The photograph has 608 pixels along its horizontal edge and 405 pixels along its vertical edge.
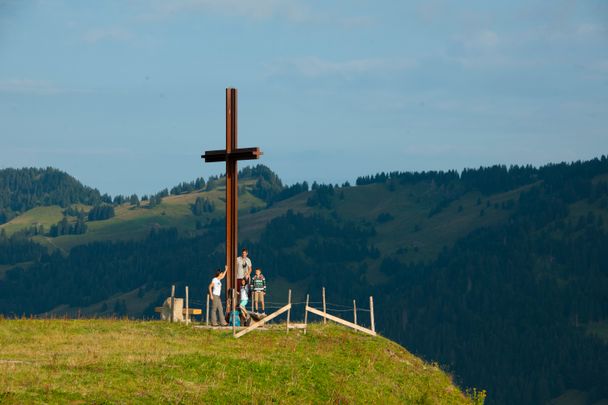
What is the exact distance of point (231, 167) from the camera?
152 ft

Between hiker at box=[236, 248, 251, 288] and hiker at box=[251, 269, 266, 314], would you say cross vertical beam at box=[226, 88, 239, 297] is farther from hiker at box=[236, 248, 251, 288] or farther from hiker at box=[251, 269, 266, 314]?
hiker at box=[251, 269, 266, 314]

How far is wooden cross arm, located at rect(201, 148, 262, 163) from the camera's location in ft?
146

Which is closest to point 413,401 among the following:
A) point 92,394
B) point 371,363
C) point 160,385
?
point 371,363

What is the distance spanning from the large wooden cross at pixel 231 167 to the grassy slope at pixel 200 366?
3790 mm

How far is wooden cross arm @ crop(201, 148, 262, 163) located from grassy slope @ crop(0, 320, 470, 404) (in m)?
7.75

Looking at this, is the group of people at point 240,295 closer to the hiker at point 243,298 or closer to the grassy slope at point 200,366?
the hiker at point 243,298

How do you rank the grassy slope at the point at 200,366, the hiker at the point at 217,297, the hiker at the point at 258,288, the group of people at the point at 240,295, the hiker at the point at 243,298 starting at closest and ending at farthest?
the grassy slope at the point at 200,366
the hiker at the point at 217,297
the group of people at the point at 240,295
the hiker at the point at 243,298
the hiker at the point at 258,288

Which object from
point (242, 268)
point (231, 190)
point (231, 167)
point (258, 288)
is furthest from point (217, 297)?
point (231, 167)

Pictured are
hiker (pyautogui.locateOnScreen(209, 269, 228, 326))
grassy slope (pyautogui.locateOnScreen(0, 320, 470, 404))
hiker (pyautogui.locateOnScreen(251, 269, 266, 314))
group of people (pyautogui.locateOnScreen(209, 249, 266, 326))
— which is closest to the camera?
grassy slope (pyautogui.locateOnScreen(0, 320, 470, 404))

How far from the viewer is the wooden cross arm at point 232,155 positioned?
1757 inches

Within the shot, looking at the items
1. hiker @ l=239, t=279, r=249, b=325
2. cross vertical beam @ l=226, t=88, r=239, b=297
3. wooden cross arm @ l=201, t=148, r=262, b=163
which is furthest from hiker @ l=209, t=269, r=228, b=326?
wooden cross arm @ l=201, t=148, r=262, b=163

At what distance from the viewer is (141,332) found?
4188cm

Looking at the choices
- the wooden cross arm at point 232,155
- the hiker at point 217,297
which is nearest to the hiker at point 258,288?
the hiker at point 217,297

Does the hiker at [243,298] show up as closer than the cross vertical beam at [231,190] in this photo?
Yes
